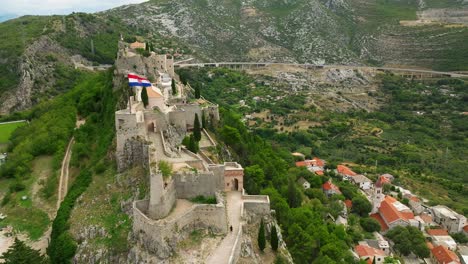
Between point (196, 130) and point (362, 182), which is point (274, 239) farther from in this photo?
point (362, 182)

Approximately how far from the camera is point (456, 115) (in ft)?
405

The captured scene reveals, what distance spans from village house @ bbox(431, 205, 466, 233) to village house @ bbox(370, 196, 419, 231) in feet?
17.8

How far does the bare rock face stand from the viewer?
3607 inches

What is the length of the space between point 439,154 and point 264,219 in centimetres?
7877

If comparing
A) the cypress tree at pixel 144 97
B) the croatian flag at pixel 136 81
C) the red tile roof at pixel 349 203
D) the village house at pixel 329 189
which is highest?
the croatian flag at pixel 136 81

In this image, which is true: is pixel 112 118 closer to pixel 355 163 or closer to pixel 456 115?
pixel 355 163

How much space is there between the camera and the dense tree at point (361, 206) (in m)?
63.5

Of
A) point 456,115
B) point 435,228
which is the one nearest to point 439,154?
point 456,115

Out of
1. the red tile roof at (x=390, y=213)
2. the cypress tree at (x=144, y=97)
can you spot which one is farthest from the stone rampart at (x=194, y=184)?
the red tile roof at (x=390, y=213)

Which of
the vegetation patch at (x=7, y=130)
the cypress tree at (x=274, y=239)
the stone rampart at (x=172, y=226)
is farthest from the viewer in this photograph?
the vegetation patch at (x=7, y=130)

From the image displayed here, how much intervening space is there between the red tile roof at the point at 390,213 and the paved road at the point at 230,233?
3576 cm

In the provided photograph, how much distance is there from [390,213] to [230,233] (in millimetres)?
40180

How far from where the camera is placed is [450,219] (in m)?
62.5

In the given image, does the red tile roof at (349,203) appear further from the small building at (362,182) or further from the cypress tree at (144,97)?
the cypress tree at (144,97)
